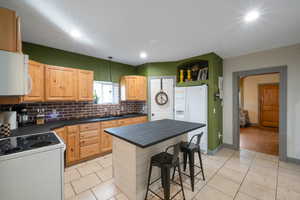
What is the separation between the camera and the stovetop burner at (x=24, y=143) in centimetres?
137

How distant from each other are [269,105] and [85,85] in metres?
7.75

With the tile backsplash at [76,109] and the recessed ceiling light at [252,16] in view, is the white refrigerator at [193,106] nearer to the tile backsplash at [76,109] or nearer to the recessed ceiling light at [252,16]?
the tile backsplash at [76,109]

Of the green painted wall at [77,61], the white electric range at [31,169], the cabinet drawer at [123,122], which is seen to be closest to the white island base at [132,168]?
the white electric range at [31,169]

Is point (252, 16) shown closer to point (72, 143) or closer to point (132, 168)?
point (132, 168)

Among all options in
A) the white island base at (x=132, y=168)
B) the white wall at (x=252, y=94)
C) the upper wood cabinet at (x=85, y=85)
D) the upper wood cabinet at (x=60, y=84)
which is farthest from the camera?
the white wall at (x=252, y=94)

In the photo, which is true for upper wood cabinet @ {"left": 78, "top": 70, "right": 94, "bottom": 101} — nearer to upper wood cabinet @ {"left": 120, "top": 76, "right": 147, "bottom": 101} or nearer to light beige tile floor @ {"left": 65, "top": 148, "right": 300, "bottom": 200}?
upper wood cabinet @ {"left": 120, "top": 76, "right": 147, "bottom": 101}

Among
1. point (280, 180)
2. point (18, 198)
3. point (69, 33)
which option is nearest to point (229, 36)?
point (280, 180)

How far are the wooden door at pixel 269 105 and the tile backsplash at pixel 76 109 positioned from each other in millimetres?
5864

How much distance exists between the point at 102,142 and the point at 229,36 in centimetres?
363

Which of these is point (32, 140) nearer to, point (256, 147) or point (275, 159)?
point (275, 159)

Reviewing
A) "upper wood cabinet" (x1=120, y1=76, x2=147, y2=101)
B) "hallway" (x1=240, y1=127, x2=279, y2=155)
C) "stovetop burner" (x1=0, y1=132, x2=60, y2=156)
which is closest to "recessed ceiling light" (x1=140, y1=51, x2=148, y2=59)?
"upper wood cabinet" (x1=120, y1=76, x2=147, y2=101)

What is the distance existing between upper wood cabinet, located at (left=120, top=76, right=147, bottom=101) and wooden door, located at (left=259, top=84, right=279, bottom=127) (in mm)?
5951

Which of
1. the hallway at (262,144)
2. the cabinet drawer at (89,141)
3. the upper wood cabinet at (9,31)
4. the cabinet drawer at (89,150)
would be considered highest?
the upper wood cabinet at (9,31)

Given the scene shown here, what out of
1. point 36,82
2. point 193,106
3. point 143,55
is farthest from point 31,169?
point 193,106
